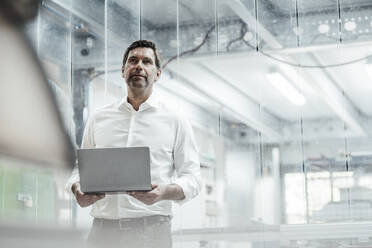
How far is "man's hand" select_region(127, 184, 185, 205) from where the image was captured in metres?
2.19

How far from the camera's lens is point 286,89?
5.02 m

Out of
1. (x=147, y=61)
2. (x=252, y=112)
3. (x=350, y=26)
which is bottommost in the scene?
(x=147, y=61)

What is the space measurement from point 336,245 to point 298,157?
33.9 inches

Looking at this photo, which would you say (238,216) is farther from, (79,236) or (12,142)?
(12,142)

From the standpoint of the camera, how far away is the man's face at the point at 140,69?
8.16 feet

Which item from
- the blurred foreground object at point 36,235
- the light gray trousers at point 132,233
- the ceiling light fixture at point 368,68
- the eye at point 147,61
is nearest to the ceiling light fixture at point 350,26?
the ceiling light fixture at point 368,68

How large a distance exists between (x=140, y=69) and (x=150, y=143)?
0.29m

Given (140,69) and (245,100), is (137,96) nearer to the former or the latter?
(140,69)

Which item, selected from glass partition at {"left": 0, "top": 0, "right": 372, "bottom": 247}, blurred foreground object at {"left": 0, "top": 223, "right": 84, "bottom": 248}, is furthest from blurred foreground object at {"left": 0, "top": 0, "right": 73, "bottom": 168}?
blurred foreground object at {"left": 0, "top": 223, "right": 84, "bottom": 248}

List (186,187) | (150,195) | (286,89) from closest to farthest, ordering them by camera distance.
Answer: (150,195)
(186,187)
(286,89)

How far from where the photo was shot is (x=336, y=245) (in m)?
4.22

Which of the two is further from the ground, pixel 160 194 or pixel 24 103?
pixel 24 103

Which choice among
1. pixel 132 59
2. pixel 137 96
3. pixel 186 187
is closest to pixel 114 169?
pixel 186 187

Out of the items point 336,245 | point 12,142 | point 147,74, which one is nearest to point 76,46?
point 12,142
